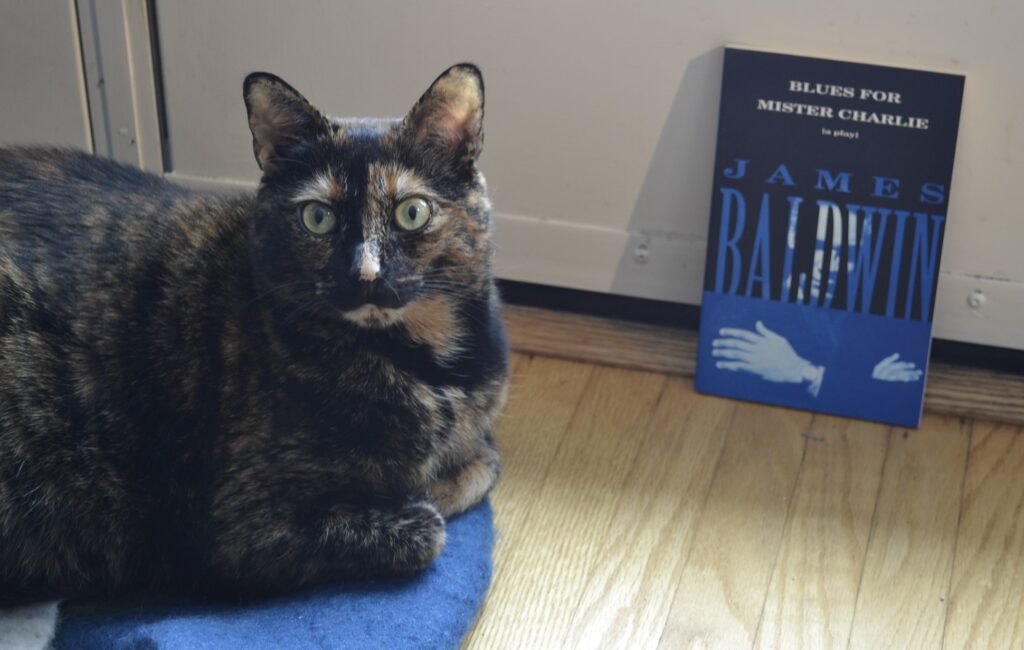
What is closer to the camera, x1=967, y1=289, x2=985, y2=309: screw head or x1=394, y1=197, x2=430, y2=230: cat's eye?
x1=394, y1=197, x2=430, y2=230: cat's eye

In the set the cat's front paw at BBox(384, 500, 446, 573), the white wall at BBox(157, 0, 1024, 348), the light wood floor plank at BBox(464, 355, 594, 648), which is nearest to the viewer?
the cat's front paw at BBox(384, 500, 446, 573)

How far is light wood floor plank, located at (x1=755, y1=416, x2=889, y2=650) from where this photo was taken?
1575 millimetres

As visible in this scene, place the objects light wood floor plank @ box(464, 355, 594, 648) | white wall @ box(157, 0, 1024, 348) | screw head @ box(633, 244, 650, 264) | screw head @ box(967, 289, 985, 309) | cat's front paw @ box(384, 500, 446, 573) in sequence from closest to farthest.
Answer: cat's front paw @ box(384, 500, 446, 573), light wood floor plank @ box(464, 355, 594, 648), white wall @ box(157, 0, 1024, 348), screw head @ box(967, 289, 985, 309), screw head @ box(633, 244, 650, 264)

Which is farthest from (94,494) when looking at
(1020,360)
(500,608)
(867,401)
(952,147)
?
(1020,360)

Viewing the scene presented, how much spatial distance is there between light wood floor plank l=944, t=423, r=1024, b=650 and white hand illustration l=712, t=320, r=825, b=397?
0.84ft

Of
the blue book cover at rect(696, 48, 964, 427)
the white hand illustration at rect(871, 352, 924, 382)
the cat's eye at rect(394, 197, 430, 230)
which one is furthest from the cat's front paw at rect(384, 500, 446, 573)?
the white hand illustration at rect(871, 352, 924, 382)

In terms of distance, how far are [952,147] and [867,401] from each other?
39 centimetres

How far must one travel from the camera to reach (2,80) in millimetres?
2162

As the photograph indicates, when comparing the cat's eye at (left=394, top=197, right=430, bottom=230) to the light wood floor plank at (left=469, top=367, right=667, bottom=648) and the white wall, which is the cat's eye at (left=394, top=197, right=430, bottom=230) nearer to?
the light wood floor plank at (left=469, top=367, right=667, bottom=648)

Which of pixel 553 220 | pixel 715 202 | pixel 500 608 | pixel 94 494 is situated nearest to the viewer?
pixel 94 494

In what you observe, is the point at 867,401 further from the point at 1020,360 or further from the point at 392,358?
the point at 392,358

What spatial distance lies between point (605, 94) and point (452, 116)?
1.80 ft

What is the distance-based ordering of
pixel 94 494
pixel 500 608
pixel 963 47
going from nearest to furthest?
pixel 94 494 → pixel 500 608 → pixel 963 47

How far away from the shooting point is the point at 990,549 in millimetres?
1690
